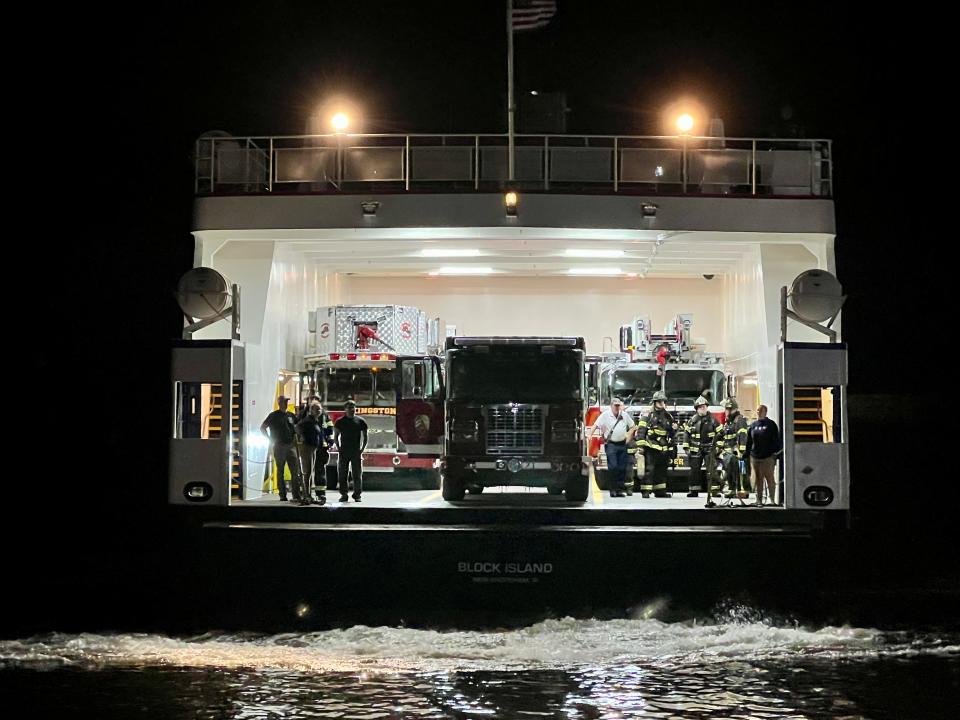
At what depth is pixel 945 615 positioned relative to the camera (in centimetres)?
1772

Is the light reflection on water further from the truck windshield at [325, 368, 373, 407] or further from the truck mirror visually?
the truck windshield at [325, 368, 373, 407]

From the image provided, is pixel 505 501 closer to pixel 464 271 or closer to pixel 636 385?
pixel 636 385

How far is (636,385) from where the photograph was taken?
20.6m

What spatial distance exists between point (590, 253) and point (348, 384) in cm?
429

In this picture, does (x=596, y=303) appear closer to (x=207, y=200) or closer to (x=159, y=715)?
(x=207, y=200)

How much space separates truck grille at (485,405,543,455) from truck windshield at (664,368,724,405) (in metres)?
5.11

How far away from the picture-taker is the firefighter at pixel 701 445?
1574 cm

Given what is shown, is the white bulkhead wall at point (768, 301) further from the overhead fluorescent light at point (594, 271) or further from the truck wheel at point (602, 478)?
the truck wheel at point (602, 478)

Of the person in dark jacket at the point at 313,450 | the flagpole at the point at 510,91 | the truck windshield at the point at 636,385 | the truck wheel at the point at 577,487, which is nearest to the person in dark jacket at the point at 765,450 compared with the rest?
the truck wheel at the point at 577,487

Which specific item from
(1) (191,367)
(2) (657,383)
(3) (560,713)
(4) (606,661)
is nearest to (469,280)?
(2) (657,383)

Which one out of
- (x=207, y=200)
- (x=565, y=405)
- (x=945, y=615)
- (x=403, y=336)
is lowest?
(x=945, y=615)

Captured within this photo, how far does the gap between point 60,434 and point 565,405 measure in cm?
5389

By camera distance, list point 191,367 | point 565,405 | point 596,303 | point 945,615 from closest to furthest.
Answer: point 191,367, point 565,405, point 945,615, point 596,303

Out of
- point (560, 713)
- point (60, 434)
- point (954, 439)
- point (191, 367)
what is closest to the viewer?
point (560, 713)
